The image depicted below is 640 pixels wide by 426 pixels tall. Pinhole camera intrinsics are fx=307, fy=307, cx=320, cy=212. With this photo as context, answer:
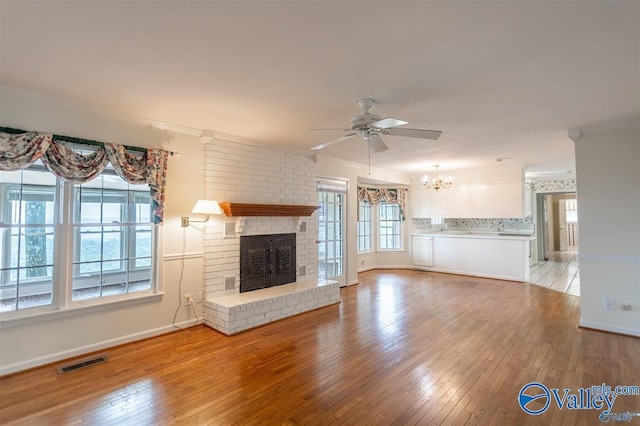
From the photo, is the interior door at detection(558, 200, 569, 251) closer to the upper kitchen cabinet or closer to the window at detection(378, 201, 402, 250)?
the upper kitchen cabinet

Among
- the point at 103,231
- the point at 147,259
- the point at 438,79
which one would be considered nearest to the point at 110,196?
the point at 103,231

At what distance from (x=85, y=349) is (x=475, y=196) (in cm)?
750

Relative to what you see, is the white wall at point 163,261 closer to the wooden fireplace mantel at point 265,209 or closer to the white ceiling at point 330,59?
the white ceiling at point 330,59

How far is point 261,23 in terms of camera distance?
1.83 metres

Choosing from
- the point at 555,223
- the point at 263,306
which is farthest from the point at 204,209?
the point at 555,223

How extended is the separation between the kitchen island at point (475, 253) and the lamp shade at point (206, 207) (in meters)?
5.70

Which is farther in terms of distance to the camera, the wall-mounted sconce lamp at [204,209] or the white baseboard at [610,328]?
the wall-mounted sconce lamp at [204,209]

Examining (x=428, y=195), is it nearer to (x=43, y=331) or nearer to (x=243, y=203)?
(x=243, y=203)

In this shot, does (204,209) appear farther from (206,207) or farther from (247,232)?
(247,232)

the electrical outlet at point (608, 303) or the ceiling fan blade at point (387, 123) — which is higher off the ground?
the ceiling fan blade at point (387, 123)

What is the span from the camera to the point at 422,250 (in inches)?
313

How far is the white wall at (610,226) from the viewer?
3664 mm

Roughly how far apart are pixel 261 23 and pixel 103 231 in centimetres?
294

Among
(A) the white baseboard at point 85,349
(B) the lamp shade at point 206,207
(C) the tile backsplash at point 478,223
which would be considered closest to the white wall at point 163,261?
(A) the white baseboard at point 85,349
